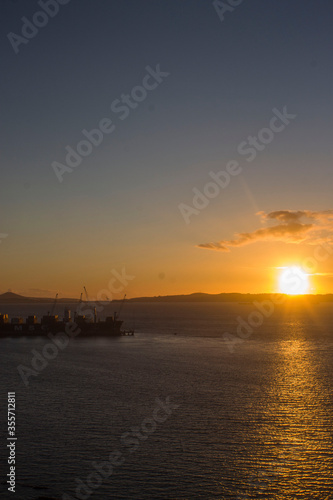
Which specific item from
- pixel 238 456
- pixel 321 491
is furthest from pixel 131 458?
pixel 321 491

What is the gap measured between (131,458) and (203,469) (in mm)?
7159

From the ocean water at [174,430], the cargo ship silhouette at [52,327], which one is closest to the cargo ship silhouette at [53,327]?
the cargo ship silhouette at [52,327]

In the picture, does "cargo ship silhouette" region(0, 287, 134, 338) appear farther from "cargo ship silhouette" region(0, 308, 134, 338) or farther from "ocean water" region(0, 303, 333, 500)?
"ocean water" region(0, 303, 333, 500)

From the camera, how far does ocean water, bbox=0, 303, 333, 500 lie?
3788 centimetres

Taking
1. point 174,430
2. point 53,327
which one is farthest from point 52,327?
point 174,430

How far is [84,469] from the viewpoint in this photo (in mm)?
40469

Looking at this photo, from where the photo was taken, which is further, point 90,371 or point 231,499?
point 90,371

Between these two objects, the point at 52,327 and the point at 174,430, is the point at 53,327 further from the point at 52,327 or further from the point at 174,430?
the point at 174,430

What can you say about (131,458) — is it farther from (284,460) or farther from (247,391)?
(247,391)

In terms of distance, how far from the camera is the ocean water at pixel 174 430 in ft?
124

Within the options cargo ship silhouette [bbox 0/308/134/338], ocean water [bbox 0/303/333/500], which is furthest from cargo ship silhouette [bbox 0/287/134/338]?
ocean water [bbox 0/303/333/500]

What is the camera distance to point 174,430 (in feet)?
169

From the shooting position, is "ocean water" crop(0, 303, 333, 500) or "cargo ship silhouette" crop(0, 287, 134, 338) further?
"cargo ship silhouette" crop(0, 287, 134, 338)

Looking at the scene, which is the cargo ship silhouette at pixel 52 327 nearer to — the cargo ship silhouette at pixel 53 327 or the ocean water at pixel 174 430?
the cargo ship silhouette at pixel 53 327
